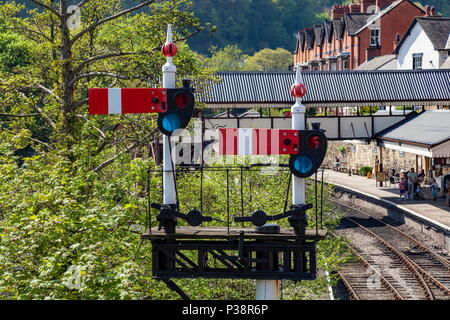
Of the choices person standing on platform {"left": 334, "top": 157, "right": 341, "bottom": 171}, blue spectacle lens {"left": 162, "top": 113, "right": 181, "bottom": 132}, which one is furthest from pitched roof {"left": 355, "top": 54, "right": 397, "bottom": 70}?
blue spectacle lens {"left": 162, "top": 113, "right": 181, "bottom": 132}

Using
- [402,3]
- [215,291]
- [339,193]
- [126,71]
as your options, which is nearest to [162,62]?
[126,71]

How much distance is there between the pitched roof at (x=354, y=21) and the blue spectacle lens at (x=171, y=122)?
6309 centimetres

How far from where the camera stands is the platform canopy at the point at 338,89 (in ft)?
123

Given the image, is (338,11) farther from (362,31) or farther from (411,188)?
(411,188)

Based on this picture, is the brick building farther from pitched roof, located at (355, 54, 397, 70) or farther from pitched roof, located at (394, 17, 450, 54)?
pitched roof, located at (394, 17, 450, 54)

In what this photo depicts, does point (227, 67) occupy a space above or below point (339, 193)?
above

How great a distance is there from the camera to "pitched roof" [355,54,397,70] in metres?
60.2

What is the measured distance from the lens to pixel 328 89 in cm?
3875

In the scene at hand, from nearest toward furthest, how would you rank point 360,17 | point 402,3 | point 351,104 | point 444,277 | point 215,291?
point 215,291
point 444,277
point 351,104
point 402,3
point 360,17

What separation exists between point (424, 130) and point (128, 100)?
30.0m

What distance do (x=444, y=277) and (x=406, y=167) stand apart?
2290 centimetres

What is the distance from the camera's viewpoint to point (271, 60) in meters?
117

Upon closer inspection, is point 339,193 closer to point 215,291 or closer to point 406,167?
point 406,167

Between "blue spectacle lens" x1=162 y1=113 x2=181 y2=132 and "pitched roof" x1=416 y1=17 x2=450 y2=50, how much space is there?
4652 centimetres
